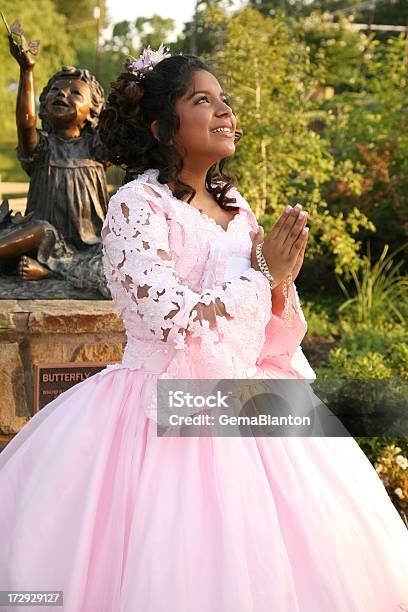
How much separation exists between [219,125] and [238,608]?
1.30 m

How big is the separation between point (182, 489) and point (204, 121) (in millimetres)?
1027

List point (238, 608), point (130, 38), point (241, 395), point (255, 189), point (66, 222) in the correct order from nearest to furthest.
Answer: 1. point (238, 608)
2. point (241, 395)
3. point (66, 222)
4. point (255, 189)
5. point (130, 38)

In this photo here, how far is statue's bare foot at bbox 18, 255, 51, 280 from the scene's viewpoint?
442 cm

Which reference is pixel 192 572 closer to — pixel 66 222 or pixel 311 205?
pixel 66 222

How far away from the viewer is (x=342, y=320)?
7.91 meters

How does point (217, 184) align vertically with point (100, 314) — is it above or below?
above

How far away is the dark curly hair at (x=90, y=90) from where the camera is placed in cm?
467

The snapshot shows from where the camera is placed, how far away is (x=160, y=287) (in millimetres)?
2070

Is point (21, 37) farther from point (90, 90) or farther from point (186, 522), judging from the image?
point (186, 522)

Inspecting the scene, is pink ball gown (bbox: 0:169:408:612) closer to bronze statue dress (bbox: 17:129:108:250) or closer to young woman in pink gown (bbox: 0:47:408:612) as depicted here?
young woman in pink gown (bbox: 0:47:408:612)

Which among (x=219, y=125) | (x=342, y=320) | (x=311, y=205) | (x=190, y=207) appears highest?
(x=219, y=125)

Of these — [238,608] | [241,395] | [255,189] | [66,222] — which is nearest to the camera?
[238,608]

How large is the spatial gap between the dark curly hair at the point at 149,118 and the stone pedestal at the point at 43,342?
1.81m

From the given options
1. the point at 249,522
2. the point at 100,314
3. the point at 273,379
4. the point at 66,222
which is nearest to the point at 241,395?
the point at 273,379
